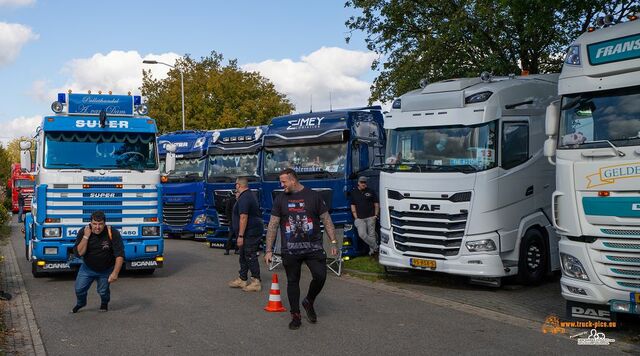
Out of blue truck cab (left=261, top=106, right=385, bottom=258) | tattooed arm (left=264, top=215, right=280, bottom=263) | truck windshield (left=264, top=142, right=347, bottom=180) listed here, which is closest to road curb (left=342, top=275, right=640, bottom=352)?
blue truck cab (left=261, top=106, right=385, bottom=258)

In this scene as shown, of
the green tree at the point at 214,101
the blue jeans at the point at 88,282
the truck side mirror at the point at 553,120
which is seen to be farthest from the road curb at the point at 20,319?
the green tree at the point at 214,101

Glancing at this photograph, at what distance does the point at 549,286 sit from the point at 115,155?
855 cm

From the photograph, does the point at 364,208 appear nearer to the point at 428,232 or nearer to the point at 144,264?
the point at 428,232

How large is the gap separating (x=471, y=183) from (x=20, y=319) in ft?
23.5

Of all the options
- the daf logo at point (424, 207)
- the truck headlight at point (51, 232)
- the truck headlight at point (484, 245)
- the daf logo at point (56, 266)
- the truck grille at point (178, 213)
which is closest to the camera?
the truck headlight at point (484, 245)

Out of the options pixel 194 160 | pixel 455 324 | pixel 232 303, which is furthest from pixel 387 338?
pixel 194 160

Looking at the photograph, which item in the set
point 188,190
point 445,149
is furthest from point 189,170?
point 445,149

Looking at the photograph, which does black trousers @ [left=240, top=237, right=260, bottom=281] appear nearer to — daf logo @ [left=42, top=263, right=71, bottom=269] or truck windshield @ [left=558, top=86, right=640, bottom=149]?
daf logo @ [left=42, top=263, right=71, bottom=269]

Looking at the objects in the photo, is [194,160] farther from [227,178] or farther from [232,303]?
[232,303]

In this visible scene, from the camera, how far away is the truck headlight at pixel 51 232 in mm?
11992

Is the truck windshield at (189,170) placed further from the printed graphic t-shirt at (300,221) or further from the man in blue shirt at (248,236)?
the printed graphic t-shirt at (300,221)

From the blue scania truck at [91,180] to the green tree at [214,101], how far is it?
31.0 metres

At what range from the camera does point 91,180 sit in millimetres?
12258

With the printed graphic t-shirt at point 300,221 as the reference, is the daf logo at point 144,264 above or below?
below
